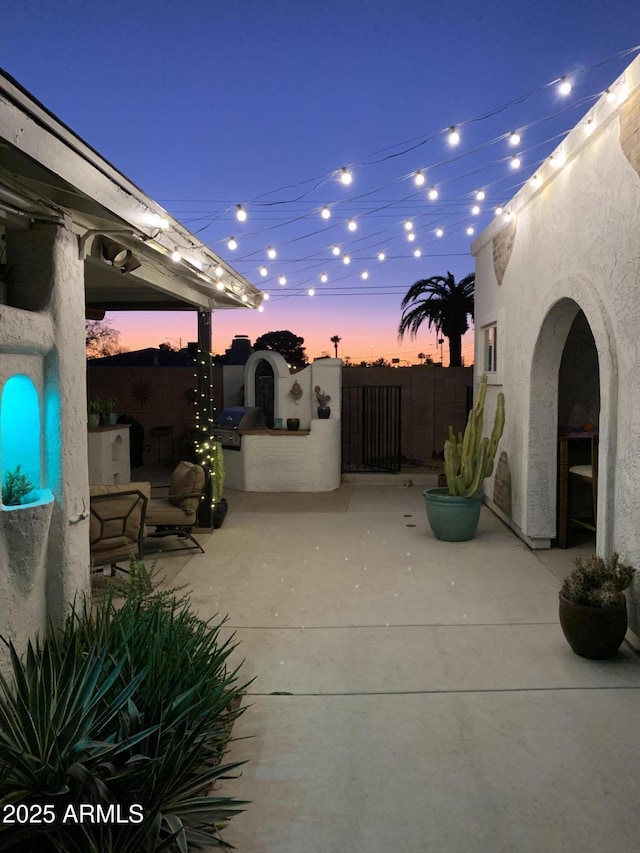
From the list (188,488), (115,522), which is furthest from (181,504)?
(115,522)

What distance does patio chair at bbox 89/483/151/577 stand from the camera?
562 centimetres

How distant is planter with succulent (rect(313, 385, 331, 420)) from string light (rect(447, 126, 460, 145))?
635 cm

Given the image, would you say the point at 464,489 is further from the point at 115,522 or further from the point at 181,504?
the point at 115,522

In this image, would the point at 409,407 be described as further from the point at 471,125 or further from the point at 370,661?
the point at 370,661

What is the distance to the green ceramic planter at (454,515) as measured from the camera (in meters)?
7.58

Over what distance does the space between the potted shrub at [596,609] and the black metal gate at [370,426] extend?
10116 mm

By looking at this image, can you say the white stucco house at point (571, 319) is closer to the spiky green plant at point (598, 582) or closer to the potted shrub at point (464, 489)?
the spiky green plant at point (598, 582)

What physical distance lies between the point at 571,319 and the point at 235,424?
20.8 ft

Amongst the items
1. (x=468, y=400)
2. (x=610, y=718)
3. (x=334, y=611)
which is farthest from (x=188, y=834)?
(x=468, y=400)

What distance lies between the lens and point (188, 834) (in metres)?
2.61

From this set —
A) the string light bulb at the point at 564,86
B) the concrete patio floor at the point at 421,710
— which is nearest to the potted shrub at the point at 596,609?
the concrete patio floor at the point at 421,710

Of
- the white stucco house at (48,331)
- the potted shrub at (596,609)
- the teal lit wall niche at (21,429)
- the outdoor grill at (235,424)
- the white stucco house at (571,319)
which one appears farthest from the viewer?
the outdoor grill at (235,424)

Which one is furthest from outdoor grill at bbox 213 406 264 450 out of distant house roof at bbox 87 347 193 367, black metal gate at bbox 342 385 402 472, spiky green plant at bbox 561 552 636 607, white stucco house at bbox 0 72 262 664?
distant house roof at bbox 87 347 193 367

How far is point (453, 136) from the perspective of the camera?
5.50 metres
